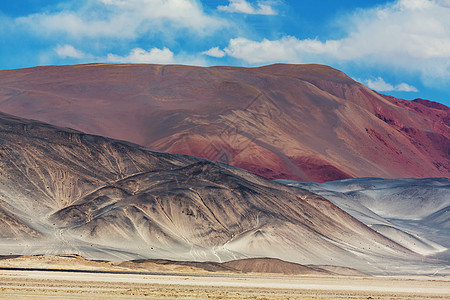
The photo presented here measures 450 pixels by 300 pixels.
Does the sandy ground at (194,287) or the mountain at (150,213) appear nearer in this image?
the sandy ground at (194,287)

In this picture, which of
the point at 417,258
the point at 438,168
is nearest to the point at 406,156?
the point at 438,168

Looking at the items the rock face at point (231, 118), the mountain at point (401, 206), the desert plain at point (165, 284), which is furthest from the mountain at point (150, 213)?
the rock face at point (231, 118)

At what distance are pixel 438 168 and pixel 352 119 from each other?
2673 cm

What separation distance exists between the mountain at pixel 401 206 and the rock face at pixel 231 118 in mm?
21680

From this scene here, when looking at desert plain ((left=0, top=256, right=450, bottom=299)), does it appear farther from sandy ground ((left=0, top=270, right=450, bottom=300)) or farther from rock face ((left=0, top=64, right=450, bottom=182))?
rock face ((left=0, top=64, right=450, bottom=182))

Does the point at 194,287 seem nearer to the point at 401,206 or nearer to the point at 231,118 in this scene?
the point at 401,206

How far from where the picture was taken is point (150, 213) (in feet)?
258

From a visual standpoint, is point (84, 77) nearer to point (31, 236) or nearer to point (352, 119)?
point (352, 119)

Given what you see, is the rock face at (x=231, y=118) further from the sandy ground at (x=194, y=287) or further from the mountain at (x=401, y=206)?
the sandy ground at (x=194, y=287)

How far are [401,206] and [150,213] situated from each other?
57096 mm

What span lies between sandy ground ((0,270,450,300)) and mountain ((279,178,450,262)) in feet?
138

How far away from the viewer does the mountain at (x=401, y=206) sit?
98.6 metres

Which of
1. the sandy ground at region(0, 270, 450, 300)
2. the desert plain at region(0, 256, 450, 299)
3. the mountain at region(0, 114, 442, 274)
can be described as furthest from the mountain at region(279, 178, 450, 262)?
the sandy ground at region(0, 270, 450, 300)

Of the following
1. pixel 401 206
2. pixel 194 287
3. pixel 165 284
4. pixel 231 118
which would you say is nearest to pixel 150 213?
pixel 165 284
